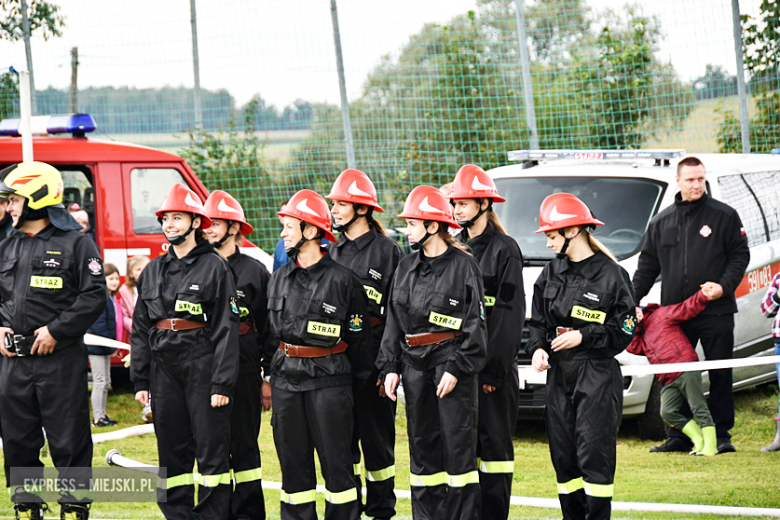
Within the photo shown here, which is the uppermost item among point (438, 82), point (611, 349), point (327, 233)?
point (438, 82)

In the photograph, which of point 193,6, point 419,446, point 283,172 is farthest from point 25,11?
point 419,446

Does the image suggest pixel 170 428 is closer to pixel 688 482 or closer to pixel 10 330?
pixel 10 330

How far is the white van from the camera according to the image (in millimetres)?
7855

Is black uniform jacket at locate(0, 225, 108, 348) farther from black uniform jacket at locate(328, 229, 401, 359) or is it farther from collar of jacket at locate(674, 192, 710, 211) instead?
collar of jacket at locate(674, 192, 710, 211)

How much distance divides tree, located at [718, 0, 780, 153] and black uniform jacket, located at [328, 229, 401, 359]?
6.19m

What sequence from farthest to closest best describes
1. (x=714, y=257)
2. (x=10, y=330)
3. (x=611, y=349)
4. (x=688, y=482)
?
(x=714, y=257)
(x=688, y=482)
(x=10, y=330)
(x=611, y=349)

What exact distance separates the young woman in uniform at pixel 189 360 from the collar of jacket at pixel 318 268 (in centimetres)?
44

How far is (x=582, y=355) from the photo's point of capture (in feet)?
17.9

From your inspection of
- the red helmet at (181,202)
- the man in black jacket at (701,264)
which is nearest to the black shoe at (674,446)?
the man in black jacket at (701,264)

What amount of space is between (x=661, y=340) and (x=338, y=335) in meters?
3.12

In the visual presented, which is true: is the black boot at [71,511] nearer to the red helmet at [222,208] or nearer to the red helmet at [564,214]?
the red helmet at [222,208]

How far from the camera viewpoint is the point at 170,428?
5.57 metres

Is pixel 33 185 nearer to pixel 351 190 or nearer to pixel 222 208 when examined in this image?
pixel 222 208

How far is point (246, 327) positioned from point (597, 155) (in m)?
4.08
